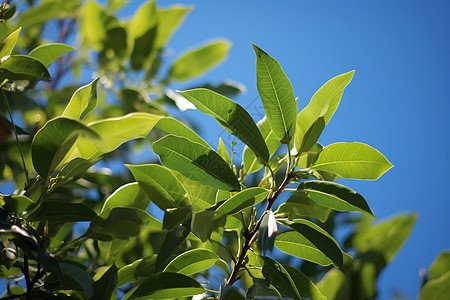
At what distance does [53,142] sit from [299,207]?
1.55ft

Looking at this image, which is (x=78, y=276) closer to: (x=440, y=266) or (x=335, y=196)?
(x=335, y=196)

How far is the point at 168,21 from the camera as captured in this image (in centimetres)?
171

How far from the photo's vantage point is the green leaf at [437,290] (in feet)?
2.64

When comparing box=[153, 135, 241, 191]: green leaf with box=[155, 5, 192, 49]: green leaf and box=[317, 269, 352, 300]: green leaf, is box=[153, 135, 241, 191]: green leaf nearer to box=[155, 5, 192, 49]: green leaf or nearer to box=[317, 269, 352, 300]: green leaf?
box=[317, 269, 352, 300]: green leaf

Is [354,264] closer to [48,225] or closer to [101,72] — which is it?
[48,225]

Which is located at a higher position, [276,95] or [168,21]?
[168,21]

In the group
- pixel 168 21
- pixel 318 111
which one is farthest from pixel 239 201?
pixel 168 21

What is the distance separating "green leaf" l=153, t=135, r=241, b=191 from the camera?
77 centimetres

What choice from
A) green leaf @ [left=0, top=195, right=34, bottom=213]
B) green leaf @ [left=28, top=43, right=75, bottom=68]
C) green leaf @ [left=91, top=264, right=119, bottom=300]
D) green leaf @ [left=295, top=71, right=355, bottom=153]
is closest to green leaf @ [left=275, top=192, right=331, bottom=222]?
green leaf @ [left=295, top=71, right=355, bottom=153]

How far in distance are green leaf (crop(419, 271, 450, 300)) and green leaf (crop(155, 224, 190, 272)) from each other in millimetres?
444

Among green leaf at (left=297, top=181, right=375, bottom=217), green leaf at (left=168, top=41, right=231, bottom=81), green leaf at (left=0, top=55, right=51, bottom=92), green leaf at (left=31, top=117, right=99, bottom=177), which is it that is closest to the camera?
green leaf at (left=31, top=117, right=99, bottom=177)

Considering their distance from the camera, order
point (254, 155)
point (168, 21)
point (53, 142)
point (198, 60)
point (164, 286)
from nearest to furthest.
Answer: point (53, 142)
point (164, 286)
point (254, 155)
point (168, 21)
point (198, 60)

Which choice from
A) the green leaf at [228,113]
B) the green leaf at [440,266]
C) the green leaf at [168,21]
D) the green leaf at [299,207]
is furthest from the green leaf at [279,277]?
the green leaf at [168,21]

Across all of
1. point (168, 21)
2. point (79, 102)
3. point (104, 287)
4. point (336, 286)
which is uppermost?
point (168, 21)
